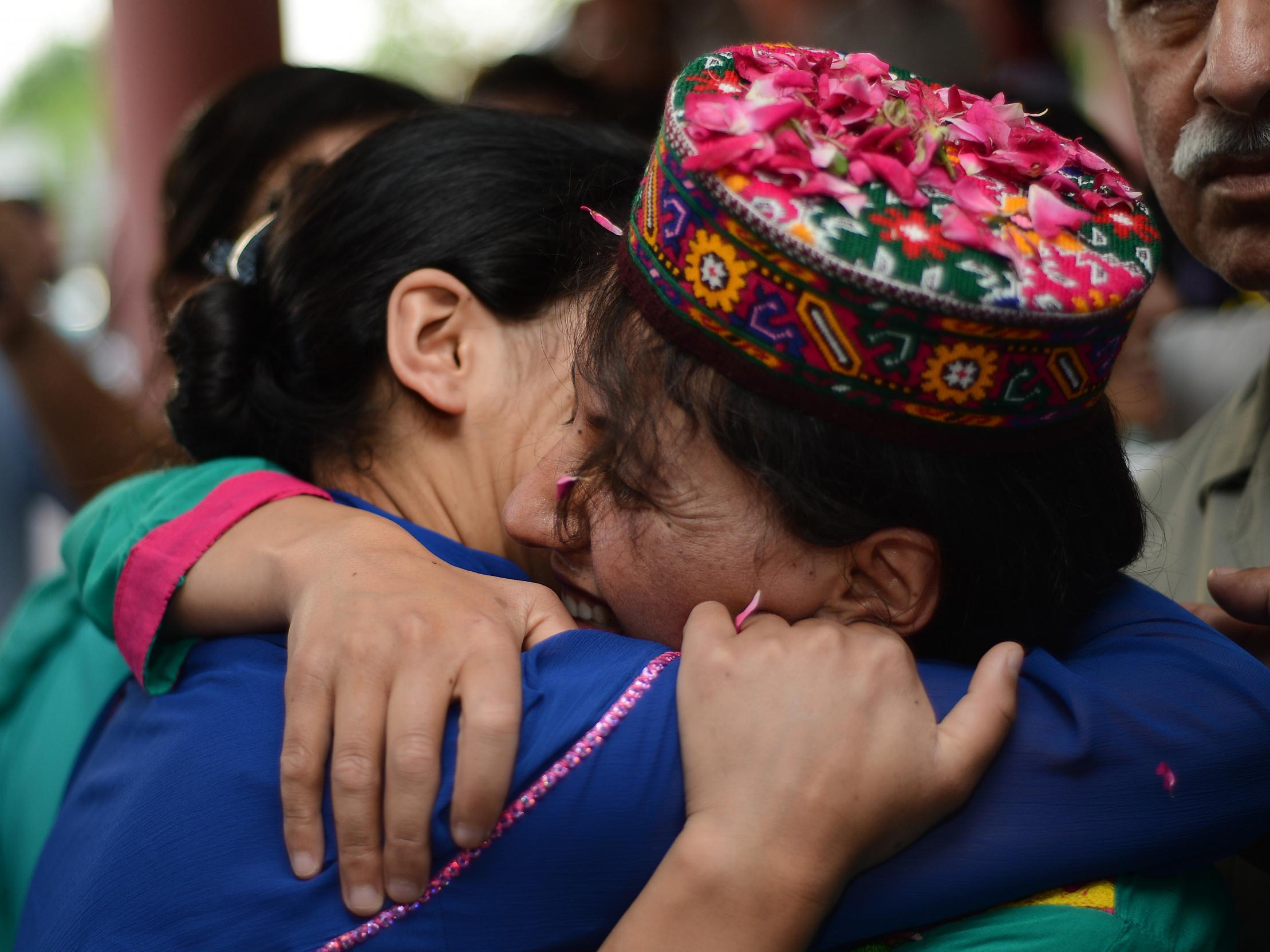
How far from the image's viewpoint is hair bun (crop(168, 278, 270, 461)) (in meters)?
1.71

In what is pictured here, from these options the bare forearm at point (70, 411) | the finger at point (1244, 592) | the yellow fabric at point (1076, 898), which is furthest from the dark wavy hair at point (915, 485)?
the bare forearm at point (70, 411)

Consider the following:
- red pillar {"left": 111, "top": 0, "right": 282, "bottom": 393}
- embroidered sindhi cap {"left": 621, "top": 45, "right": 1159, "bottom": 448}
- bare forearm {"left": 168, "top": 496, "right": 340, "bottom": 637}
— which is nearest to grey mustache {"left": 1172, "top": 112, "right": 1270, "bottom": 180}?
embroidered sindhi cap {"left": 621, "top": 45, "right": 1159, "bottom": 448}

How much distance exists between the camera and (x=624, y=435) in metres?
1.30

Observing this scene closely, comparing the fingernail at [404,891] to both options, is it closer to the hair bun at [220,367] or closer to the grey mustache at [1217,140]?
the hair bun at [220,367]

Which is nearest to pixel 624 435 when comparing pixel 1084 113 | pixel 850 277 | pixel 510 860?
pixel 850 277

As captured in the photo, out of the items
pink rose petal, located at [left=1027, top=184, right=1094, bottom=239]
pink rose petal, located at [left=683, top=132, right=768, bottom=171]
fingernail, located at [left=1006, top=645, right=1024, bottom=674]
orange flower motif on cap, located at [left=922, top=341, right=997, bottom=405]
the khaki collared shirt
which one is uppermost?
pink rose petal, located at [left=683, top=132, right=768, bottom=171]

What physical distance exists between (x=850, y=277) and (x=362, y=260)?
2.85ft

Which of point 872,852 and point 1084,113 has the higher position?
point 1084,113

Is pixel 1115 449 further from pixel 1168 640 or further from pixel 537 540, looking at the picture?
pixel 537 540

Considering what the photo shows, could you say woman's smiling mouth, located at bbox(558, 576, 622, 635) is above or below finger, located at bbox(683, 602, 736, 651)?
below

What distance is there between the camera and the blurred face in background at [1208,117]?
5.33 ft

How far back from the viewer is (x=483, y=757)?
1062mm

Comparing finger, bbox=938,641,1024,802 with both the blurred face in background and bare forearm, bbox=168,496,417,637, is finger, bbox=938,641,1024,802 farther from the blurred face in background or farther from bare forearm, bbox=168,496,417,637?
the blurred face in background

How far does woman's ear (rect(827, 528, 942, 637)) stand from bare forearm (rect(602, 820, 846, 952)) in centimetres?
37
